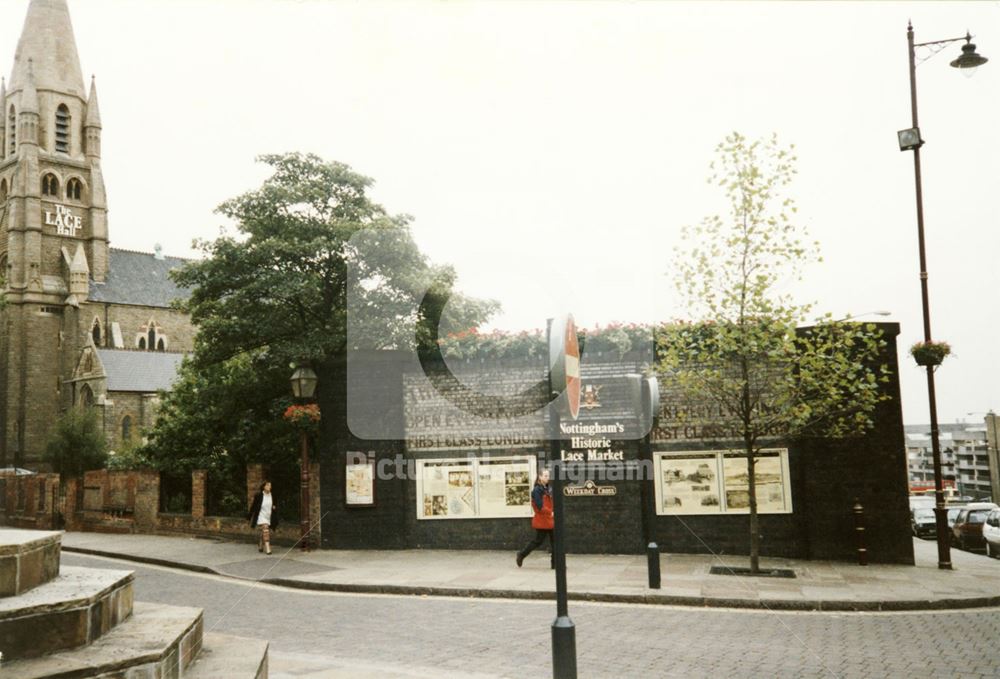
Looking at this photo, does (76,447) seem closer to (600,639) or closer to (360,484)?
(360,484)

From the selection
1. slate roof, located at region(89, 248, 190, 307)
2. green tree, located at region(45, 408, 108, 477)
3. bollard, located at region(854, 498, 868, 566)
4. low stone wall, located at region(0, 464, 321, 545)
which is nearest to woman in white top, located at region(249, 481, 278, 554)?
low stone wall, located at region(0, 464, 321, 545)

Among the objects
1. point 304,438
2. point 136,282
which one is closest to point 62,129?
point 136,282

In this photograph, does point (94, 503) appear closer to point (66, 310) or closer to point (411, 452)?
point (411, 452)

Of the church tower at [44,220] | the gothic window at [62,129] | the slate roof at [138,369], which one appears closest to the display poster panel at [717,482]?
the slate roof at [138,369]

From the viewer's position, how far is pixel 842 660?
25.3ft

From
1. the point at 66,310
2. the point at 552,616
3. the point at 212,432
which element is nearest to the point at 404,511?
the point at 552,616

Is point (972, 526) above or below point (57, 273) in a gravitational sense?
below

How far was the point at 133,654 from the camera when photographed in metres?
4.83

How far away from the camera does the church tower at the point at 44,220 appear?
66.8m

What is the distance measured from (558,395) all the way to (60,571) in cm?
404

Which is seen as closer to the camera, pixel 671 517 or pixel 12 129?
pixel 671 517

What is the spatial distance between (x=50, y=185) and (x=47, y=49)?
12325 mm

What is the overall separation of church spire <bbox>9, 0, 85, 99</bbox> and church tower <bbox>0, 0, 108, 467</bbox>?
0.30 ft

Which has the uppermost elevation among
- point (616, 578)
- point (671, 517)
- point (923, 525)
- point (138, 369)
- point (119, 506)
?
point (138, 369)
